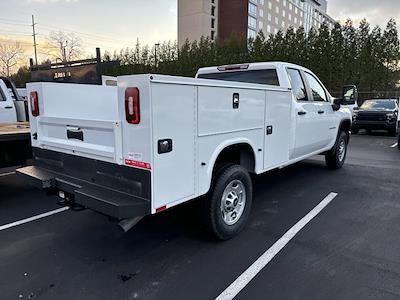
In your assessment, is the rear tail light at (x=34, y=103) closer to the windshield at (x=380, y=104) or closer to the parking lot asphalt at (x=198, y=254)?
the parking lot asphalt at (x=198, y=254)

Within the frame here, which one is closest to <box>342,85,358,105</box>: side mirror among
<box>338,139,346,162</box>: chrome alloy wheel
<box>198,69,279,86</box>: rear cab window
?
<box>338,139,346,162</box>: chrome alloy wheel

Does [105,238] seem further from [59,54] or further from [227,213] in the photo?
[59,54]

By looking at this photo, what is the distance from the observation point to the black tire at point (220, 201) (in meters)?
3.51

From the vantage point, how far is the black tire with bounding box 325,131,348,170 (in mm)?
7098

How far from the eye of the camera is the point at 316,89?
6020 mm

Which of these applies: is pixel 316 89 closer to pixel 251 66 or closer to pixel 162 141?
pixel 251 66

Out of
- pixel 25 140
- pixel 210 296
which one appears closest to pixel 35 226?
pixel 25 140

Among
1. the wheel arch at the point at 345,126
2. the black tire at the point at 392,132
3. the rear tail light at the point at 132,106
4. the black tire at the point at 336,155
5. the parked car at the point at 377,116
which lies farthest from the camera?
the black tire at the point at 392,132

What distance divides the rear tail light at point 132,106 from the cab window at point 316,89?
3.85 metres

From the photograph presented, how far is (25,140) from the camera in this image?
5074 mm

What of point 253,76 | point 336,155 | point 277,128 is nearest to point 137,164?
point 277,128

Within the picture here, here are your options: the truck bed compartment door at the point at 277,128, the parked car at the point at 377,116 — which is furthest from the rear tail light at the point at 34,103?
the parked car at the point at 377,116

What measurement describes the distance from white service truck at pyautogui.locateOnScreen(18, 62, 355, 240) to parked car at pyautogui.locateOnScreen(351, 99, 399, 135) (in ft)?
36.8

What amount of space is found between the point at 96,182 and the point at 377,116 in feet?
46.9
